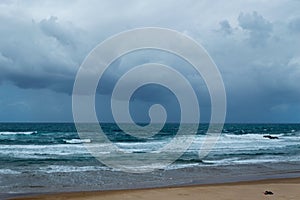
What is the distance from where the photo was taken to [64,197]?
35.2 feet

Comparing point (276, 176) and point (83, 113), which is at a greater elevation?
point (83, 113)

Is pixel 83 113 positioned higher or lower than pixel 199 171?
higher

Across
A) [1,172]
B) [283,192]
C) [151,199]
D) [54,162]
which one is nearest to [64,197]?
[151,199]

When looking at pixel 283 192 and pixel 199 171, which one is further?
pixel 199 171

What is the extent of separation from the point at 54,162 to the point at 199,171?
7.41 m

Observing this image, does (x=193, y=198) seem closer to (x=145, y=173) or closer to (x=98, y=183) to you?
(x=98, y=183)

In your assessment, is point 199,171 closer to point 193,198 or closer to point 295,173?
point 295,173

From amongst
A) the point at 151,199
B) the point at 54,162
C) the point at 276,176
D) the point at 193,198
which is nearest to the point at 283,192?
the point at 193,198

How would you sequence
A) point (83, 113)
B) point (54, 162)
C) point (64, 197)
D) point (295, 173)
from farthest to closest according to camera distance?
point (54, 162), point (295, 173), point (83, 113), point (64, 197)

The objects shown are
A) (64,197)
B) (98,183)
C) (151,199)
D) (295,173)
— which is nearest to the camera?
(151,199)

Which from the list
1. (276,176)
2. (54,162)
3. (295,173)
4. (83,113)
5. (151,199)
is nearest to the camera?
(151,199)

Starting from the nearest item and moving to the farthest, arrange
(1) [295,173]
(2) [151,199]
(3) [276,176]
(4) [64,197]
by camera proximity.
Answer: (2) [151,199] < (4) [64,197] < (3) [276,176] < (1) [295,173]

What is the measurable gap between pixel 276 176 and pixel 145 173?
4.98m

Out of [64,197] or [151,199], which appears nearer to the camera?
[151,199]
